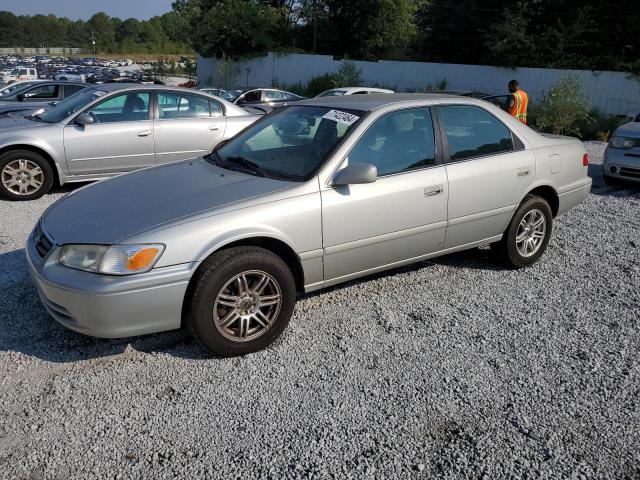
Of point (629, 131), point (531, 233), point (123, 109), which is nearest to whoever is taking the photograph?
point (531, 233)

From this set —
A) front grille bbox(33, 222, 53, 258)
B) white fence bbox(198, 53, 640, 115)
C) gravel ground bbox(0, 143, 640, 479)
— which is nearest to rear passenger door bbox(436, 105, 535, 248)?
gravel ground bbox(0, 143, 640, 479)

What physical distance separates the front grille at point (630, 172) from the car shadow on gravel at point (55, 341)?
7466 mm

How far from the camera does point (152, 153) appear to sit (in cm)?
742

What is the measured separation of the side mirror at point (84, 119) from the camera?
693 centimetres

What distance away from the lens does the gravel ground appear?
2539 mm

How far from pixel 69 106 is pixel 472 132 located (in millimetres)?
5583

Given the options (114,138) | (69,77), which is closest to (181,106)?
(114,138)

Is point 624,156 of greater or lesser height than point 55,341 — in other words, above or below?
above

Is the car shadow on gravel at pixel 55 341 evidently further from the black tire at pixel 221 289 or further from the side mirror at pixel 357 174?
the side mirror at pixel 357 174

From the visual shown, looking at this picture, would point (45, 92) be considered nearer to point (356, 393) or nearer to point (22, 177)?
point (22, 177)

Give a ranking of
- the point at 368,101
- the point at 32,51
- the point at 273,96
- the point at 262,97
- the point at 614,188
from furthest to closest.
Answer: the point at 32,51
the point at 273,96
the point at 262,97
the point at 614,188
the point at 368,101

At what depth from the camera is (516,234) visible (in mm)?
4742

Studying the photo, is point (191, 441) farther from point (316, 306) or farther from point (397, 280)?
point (397, 280)

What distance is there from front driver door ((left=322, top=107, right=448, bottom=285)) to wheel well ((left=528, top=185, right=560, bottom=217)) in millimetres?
1294
